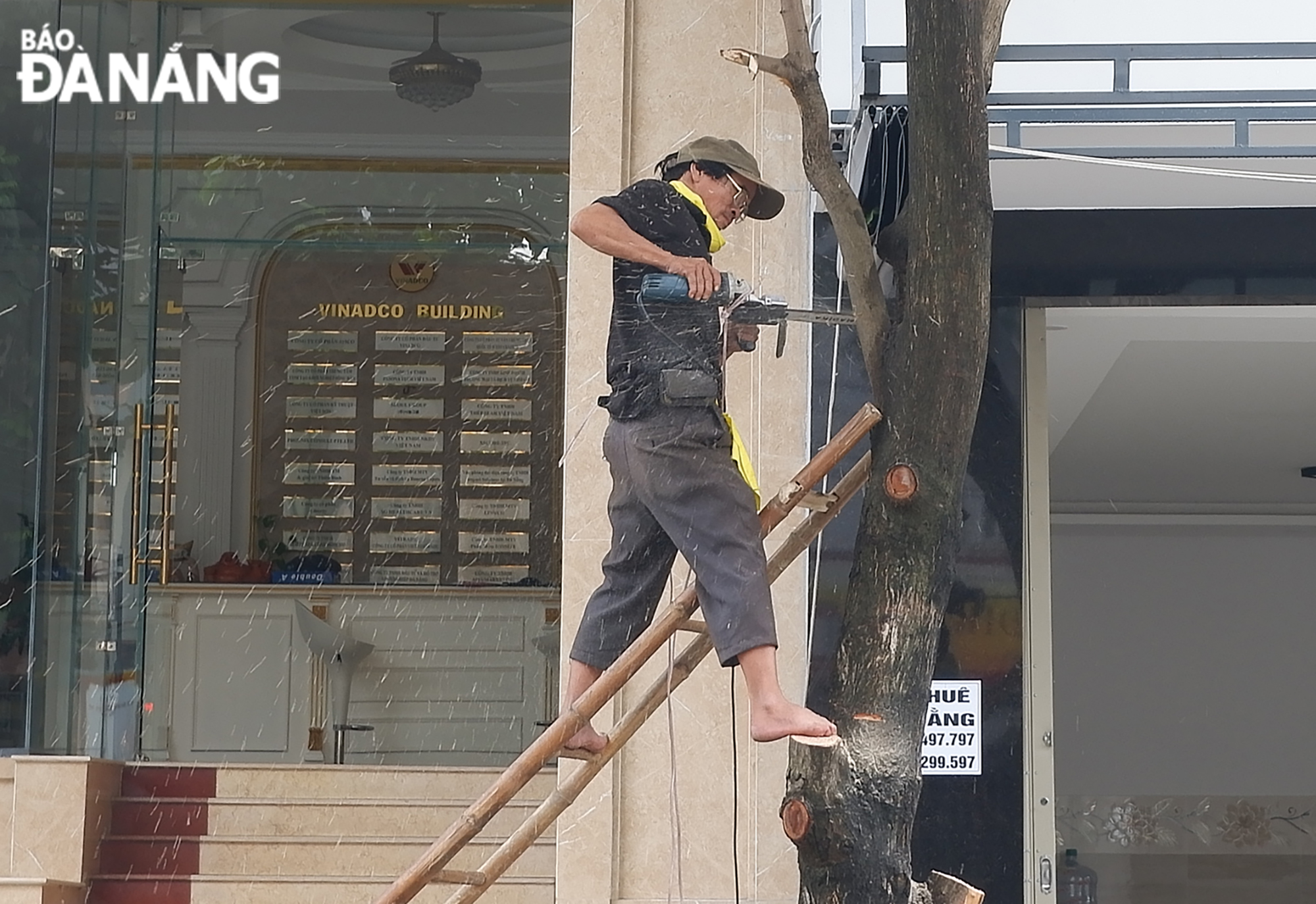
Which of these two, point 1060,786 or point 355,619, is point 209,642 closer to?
point 355,619

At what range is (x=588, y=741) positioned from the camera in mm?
3861

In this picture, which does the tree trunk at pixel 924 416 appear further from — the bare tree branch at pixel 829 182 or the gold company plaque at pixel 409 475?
the gold company plaque at pixel 409 475

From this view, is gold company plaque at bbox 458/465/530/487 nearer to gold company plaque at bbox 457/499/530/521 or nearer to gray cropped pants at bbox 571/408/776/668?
gold company plaque at bbox 457/499/530/521

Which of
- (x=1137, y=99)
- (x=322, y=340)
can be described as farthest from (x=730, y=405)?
(x=322, y=340)

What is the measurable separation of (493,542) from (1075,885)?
416 centimetres

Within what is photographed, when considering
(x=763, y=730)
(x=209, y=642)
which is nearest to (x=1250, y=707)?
(x=209, y=642)

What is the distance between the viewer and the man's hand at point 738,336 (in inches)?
154

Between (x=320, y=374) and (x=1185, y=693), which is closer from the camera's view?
(x=320, y=374)

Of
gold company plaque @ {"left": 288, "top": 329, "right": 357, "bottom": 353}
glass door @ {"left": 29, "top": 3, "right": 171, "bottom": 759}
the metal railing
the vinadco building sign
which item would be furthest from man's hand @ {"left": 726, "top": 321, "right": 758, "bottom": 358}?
gold company plaque @ {"left": 288, "top": 329, "right": 357, "bottom": 353}

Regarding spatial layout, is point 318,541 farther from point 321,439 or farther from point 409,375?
point 409,375

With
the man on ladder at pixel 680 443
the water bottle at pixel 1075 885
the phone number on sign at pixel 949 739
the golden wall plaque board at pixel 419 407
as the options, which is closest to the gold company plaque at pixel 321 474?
the golden wall plaque board at pixel 419 407

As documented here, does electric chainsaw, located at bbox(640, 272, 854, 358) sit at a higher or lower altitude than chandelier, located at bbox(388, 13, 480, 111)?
lower

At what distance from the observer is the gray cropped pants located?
11.5 feet

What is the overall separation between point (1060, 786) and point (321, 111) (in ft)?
22.7
